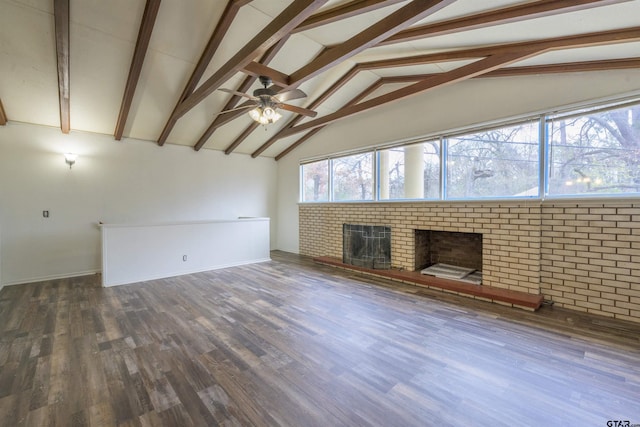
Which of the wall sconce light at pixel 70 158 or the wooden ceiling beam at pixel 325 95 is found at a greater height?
the wooden ceiling beam at pixel 325 95

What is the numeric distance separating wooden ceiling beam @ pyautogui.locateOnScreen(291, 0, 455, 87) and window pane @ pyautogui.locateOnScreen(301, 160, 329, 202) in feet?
11.1

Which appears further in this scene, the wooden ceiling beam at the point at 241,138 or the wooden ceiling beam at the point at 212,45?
the wooden ceiling beam at the point at 241,138

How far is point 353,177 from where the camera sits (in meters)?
6.19

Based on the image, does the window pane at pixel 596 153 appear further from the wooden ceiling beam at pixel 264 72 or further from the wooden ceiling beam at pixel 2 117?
the wooden ceiling beam at pixel 2 117

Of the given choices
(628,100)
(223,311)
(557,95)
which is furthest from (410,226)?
(223,311)

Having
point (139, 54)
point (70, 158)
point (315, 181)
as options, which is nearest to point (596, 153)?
point (315, 181)

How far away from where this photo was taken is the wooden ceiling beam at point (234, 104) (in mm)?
3853

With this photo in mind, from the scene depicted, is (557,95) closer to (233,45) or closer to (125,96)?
(233,45)

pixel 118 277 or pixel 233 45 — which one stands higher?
pixel 233 45

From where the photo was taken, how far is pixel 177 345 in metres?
2.64


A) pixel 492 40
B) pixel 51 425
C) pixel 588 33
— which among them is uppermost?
pixel 492 40

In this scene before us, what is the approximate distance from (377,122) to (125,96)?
448 centimetres

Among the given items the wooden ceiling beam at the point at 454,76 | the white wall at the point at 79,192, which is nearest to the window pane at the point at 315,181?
the wooden ceiling beam at the point at 454,76

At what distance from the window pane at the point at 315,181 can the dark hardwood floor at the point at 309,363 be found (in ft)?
11.5
